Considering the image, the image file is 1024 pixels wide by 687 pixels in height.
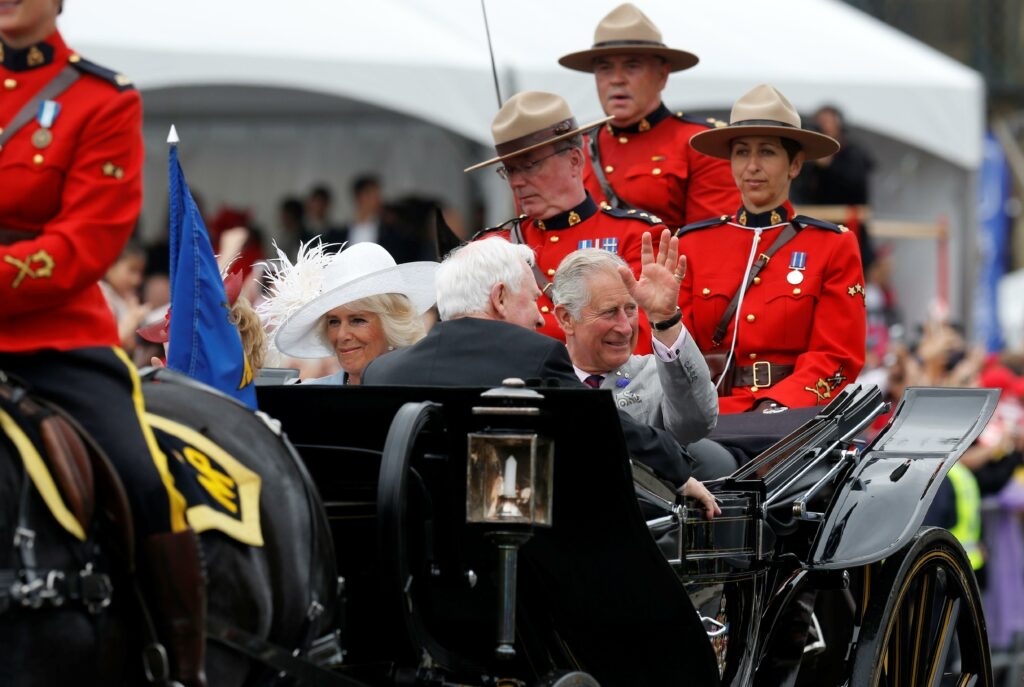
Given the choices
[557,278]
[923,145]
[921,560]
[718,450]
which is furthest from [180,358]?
[923,145]

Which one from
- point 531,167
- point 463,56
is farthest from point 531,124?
point 463,56

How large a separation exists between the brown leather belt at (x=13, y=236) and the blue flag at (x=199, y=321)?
982 mm

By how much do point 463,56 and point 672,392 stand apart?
631 cm

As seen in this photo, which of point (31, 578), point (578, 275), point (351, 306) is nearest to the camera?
point (31, 578)

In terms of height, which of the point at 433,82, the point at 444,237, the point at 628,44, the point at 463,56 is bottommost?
the point at 444,237

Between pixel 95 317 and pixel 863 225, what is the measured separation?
7969 mm

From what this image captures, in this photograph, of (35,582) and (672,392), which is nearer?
(35,582)

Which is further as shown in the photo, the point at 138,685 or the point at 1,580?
the point at 138,685

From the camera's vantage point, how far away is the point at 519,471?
4.50 meters

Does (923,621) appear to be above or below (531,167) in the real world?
below

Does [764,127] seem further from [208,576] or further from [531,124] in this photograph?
[208,576]

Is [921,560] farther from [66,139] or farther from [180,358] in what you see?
[66,139]

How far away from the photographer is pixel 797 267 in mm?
6328

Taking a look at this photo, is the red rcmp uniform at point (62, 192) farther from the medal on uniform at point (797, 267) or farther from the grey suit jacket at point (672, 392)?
the medal on uniform at point (797, 267)
